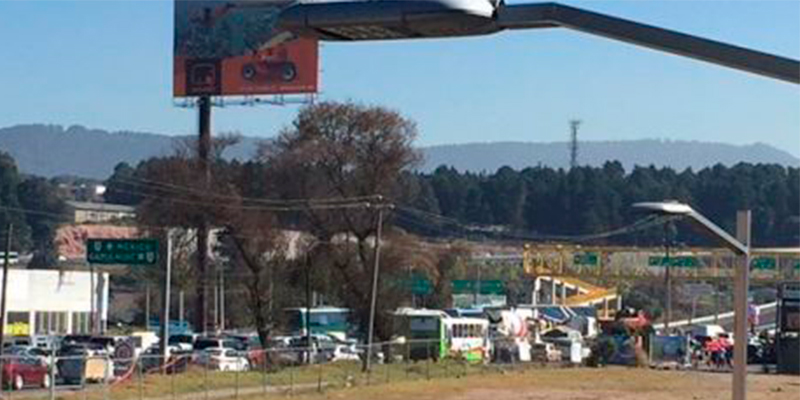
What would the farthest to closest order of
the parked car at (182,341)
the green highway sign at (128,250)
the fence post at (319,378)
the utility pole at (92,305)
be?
the utility pole at (92,305) < the parked car at (182,341) < the green highway sign at (128,250) < the fence post at (319,378)

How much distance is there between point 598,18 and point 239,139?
2893 inches

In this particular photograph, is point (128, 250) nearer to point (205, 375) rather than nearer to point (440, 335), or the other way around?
point (205, 375)

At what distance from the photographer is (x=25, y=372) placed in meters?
50.7

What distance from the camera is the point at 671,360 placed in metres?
82.9

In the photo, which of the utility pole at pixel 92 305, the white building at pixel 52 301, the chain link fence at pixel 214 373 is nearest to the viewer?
the chain link fence at pixel 214 373

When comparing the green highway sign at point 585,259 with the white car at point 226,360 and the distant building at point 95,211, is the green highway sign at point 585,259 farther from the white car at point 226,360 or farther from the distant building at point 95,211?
the distant building at point 95,211

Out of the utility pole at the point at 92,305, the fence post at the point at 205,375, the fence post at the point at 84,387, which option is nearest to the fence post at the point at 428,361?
the fence post at the point at 205,375

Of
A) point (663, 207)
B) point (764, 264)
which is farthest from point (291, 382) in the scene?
point (764, 264)

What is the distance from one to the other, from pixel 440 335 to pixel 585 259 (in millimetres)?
37305

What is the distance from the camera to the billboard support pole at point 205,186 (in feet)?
244

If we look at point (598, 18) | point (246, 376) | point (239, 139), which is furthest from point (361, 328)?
point (598, 18)

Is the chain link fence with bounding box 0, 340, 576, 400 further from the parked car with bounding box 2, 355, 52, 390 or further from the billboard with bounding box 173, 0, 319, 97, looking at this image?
the billboard with bounding box 173, 0, 319, 97

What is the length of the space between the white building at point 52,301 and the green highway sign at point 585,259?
33.0 m

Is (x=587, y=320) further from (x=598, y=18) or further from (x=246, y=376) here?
(x=598, y=18)
